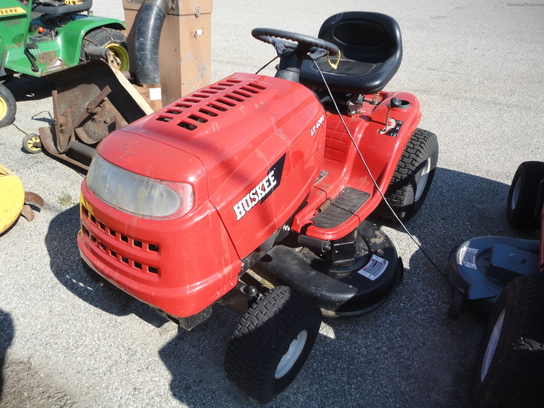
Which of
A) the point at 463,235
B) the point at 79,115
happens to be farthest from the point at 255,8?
the point at 463,235

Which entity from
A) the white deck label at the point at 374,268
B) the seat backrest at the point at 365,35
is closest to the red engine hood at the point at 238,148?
the white deck label at the point at 374,268

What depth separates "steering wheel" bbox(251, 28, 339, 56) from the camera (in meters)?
2.00

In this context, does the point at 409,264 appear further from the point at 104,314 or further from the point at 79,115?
the point at 79,115

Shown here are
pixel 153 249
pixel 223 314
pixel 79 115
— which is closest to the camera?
pixel 153 249

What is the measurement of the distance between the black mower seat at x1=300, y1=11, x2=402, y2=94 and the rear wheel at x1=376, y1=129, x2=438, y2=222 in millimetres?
524

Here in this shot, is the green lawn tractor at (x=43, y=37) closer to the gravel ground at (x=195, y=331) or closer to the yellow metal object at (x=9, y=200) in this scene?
the gravel ground at (x=195, y=331)

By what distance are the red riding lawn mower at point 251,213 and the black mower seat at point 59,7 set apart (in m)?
3.84

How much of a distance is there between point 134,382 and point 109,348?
261 mm

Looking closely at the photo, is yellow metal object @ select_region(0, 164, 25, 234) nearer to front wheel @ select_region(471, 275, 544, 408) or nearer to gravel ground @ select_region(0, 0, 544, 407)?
gravel ground @ select_region(0, 0, 544, 407)

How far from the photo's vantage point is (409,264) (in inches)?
107

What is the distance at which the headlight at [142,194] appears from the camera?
4.79ft

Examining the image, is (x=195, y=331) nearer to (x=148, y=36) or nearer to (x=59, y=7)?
(x=148, y=36)

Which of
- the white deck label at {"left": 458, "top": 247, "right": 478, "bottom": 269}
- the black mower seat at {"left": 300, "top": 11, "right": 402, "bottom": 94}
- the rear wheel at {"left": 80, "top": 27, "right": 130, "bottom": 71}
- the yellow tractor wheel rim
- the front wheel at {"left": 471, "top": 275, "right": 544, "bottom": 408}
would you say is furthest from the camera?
the yellow tractor wheel rim

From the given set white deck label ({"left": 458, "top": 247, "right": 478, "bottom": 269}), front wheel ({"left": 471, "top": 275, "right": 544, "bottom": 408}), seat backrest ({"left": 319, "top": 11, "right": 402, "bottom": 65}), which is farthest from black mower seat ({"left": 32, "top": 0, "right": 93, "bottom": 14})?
front wheel ({"left": 471, "top": 275, "right": 544, "bottom": 408})
